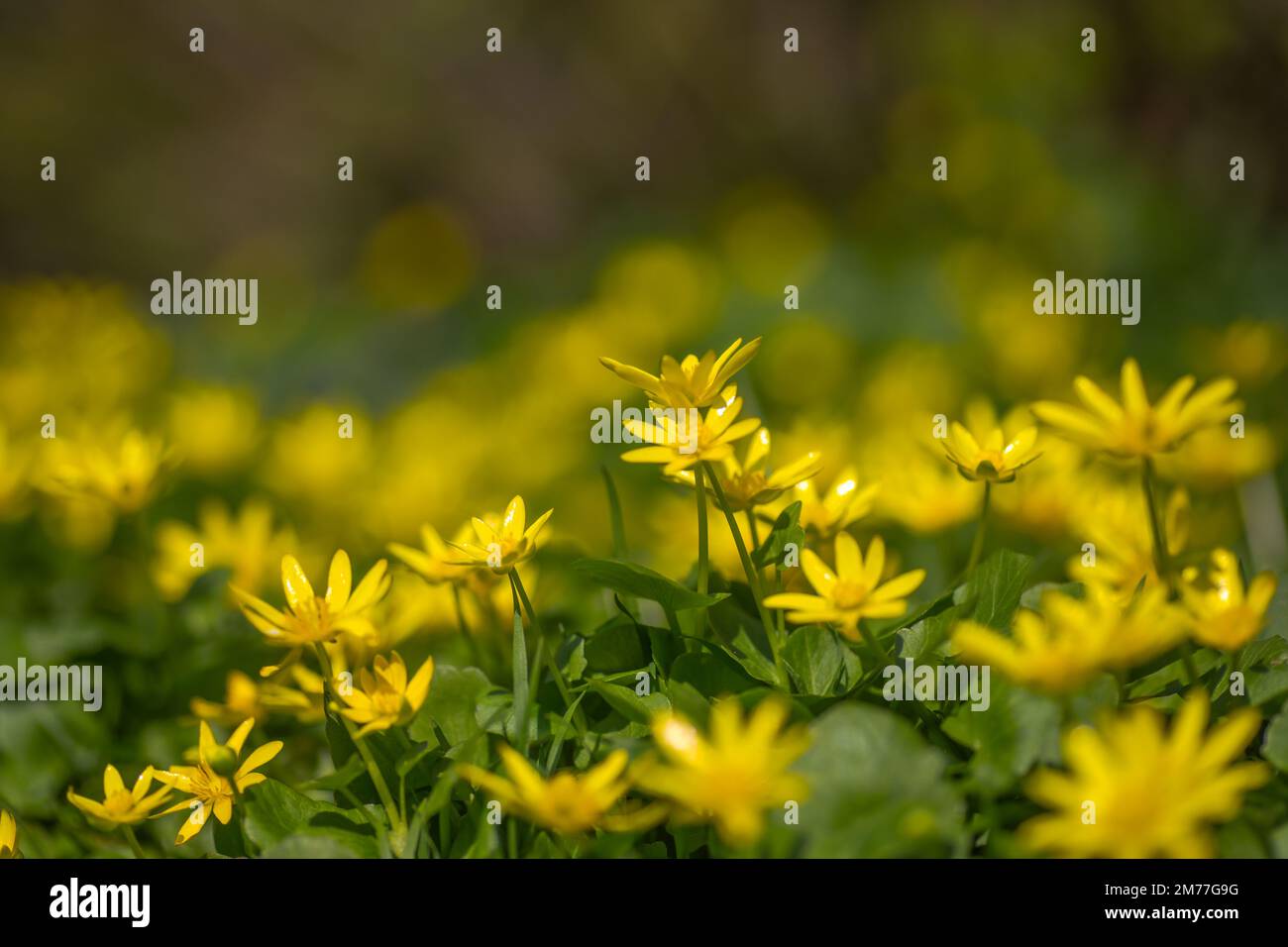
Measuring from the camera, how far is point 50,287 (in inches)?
157

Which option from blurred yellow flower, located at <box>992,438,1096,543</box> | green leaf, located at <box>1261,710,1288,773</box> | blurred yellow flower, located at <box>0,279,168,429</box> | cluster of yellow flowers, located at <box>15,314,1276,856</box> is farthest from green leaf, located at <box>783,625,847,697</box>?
blurred yellow flower, located at <box>0,279,168,429</box>

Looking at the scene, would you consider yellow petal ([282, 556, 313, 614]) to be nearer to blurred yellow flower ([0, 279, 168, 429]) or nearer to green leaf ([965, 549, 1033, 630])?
green leaf ([965, 549, 1033, 630])

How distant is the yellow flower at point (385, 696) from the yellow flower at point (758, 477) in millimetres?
274

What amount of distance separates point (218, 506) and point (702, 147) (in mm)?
4437

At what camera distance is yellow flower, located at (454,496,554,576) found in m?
1.00

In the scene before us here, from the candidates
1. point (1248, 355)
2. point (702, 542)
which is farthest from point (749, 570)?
point (1248, 355)

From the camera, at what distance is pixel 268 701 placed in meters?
1.09

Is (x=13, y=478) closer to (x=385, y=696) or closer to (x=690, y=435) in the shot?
(x=385, y=696)

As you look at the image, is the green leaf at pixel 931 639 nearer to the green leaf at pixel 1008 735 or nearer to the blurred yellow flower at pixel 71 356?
the green leaf at pixel 1008 735

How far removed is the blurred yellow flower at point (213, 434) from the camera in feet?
8.93

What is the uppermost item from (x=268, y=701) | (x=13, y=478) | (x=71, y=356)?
(x=71, y=356)

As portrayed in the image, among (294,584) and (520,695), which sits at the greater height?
(294,584)

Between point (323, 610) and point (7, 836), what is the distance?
0.31 metres
